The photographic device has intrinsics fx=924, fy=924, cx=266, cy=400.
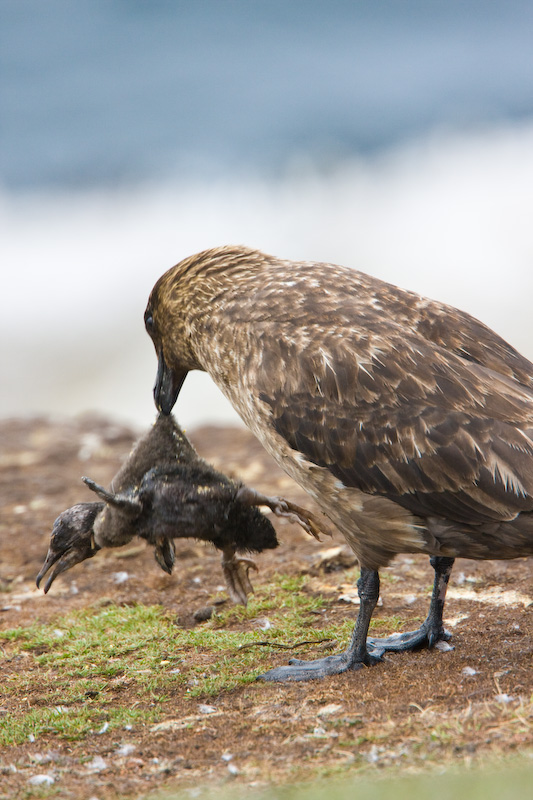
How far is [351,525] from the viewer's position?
5246 mm

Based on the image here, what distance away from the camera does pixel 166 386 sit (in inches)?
267

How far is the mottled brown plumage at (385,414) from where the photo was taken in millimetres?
4891

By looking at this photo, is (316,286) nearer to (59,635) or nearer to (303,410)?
(303,410)

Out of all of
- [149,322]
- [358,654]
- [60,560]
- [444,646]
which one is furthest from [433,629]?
[149,322]

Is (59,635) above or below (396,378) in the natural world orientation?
below

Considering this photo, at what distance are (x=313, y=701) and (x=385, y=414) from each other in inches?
62.2

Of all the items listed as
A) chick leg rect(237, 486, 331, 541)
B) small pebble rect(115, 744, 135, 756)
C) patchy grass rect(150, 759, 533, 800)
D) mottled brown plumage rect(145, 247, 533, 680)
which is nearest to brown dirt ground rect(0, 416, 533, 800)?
small pebble rect(115, 744, 135, 756)

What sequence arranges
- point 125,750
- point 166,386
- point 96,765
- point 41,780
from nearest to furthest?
point 41,780 < point 96,765 < point 125,750 < point 166,386

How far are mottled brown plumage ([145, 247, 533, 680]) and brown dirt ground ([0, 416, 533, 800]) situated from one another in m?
0.45

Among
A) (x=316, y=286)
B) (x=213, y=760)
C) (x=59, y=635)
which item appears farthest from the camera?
(x=59, y=635)

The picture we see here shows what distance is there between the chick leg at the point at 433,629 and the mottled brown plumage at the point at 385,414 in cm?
1

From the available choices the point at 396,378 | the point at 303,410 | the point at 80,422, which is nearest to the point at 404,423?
the point at 396,378

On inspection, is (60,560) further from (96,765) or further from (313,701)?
(313,701)

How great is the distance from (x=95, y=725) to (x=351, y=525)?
177 cm
